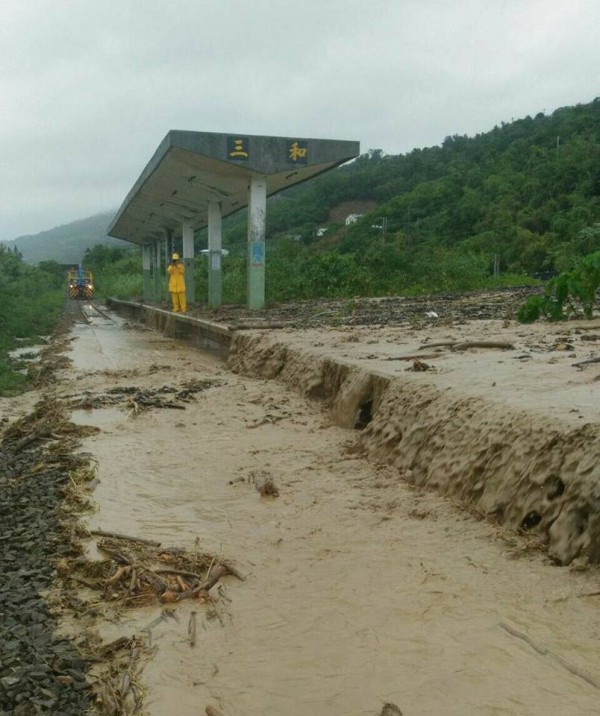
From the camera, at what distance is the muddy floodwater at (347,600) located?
3.11m

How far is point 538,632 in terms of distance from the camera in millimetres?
3459

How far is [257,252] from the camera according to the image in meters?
20.3

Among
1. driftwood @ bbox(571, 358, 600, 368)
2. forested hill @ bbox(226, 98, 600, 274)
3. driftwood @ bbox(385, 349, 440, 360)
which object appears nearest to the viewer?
driftwood @ bbox(571, 358, 600, 368)

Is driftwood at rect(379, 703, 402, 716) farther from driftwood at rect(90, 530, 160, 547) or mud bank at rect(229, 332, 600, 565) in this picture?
driftwood at rect(90, 530, 160, 547)

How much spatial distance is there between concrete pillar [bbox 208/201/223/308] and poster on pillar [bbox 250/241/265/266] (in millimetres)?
3594

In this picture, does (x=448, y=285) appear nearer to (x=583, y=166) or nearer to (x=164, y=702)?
(x=583, y=166)

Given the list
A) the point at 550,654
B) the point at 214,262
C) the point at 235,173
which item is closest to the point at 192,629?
the point at 550,654

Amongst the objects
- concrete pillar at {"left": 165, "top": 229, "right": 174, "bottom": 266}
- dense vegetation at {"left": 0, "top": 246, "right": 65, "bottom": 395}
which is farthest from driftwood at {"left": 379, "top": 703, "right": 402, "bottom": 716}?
concrete pillar at {"left": 165, "top": 229, "right": 174, "bottom": 266}

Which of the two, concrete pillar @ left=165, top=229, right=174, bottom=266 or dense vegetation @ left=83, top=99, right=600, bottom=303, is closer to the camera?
dense vegetation @ left=83, top=99, right=600, bottom=303

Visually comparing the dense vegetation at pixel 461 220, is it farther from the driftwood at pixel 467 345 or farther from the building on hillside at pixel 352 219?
the driftwood at pixel 467 345

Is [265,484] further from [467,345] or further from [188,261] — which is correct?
[188,261]

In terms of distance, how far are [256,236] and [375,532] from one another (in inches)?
633

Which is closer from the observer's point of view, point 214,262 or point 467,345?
point 467,345

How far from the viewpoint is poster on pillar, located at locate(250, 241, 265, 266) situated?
20289mm
